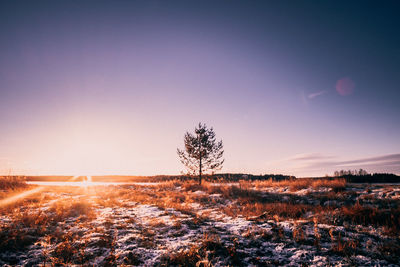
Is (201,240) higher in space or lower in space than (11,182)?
lower

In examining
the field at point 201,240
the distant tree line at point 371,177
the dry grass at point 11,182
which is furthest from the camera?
the distant tree line at point 371,177

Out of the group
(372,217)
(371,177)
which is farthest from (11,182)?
(371,177)

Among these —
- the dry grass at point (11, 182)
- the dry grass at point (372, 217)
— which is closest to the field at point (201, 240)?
the dry grass at point (372, 217)

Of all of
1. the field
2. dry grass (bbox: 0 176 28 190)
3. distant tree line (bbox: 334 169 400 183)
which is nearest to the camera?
the field

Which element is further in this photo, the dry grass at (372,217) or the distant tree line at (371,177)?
the distant tree line at (371,177)

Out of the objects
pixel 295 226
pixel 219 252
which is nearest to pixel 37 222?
pixel 219 252

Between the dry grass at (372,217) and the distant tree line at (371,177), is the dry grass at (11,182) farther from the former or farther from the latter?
the distant tree line at (371,177)

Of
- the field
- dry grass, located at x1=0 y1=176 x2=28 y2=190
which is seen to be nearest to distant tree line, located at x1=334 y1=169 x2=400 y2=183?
the field

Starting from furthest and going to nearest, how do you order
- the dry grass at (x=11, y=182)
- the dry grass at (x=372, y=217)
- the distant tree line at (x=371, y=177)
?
the distant tree line at (x=371, y=177) → the dry grass at (x=11, y=182) → the dry grass at (x=372, y=217)

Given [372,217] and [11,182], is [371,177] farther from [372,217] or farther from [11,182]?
A: [11,182]

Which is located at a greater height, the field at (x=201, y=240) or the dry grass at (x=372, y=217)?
the dry grass at (x=372, y=217)

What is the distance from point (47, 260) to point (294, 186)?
13275mm

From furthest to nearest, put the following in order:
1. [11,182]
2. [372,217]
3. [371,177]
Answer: [371,177] < [11,182] < [372,217]

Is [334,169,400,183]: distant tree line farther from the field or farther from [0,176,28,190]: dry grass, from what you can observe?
[0,176,28,190]: dry grass
